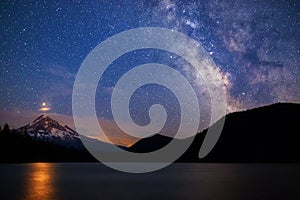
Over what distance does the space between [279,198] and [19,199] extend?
37195mm

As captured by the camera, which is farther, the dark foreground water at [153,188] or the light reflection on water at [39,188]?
the light reflection on water at [39,188]

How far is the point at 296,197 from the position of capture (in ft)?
149

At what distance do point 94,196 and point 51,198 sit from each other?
6.72m

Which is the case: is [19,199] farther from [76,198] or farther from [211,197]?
[211,197]

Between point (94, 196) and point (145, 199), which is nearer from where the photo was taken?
point (145, 199)

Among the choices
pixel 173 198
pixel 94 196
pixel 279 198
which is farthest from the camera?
pixel 94 196

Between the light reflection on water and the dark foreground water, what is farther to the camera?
the light reflection on water

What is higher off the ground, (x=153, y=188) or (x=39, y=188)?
(x=39, y=188)

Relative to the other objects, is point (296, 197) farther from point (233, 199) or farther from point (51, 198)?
point (51, 198)

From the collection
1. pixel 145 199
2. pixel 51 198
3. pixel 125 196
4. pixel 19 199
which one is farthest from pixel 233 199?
pixel 19 199

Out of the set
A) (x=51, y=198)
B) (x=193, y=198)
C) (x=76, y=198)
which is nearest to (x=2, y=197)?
(x=51, y=198)

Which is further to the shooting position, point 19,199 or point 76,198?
point 76,198

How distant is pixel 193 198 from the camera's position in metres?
47.7

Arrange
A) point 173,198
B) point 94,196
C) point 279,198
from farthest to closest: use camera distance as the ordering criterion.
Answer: point 94,196 → point 173,198 → point 279,198
